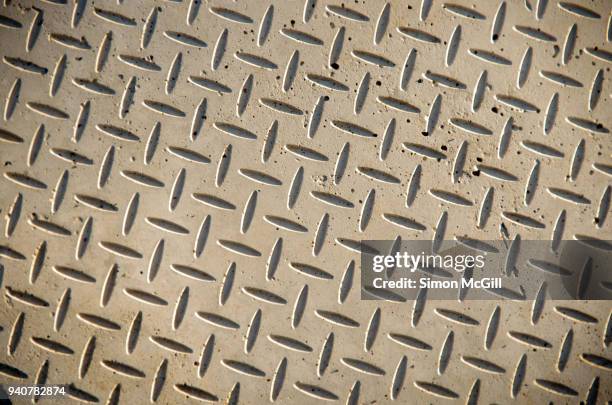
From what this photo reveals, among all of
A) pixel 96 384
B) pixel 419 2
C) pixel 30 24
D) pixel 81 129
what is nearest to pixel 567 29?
pixel 419 2

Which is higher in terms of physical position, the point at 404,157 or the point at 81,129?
the point at 404,157

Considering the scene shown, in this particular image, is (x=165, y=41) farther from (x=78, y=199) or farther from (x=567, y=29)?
(x=567, y=29)

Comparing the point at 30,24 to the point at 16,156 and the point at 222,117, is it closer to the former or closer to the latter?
the point at 16,156

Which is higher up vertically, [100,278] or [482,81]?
[482,81]

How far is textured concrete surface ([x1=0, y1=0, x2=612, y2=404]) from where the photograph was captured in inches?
56.2

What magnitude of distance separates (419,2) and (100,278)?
121 centimetres

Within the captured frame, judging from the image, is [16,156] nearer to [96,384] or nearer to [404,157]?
[96,384]

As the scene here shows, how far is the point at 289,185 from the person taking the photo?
145cm

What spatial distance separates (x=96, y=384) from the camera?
1429mm

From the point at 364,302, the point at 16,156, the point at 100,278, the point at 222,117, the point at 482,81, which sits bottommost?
the point at 100,278

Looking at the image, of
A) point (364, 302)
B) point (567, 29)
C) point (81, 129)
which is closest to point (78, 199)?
point (81, 129)

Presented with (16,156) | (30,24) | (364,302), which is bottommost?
(364,302)

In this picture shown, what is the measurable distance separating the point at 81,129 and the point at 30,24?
1.08 feet

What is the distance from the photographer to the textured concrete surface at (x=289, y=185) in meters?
1.43
